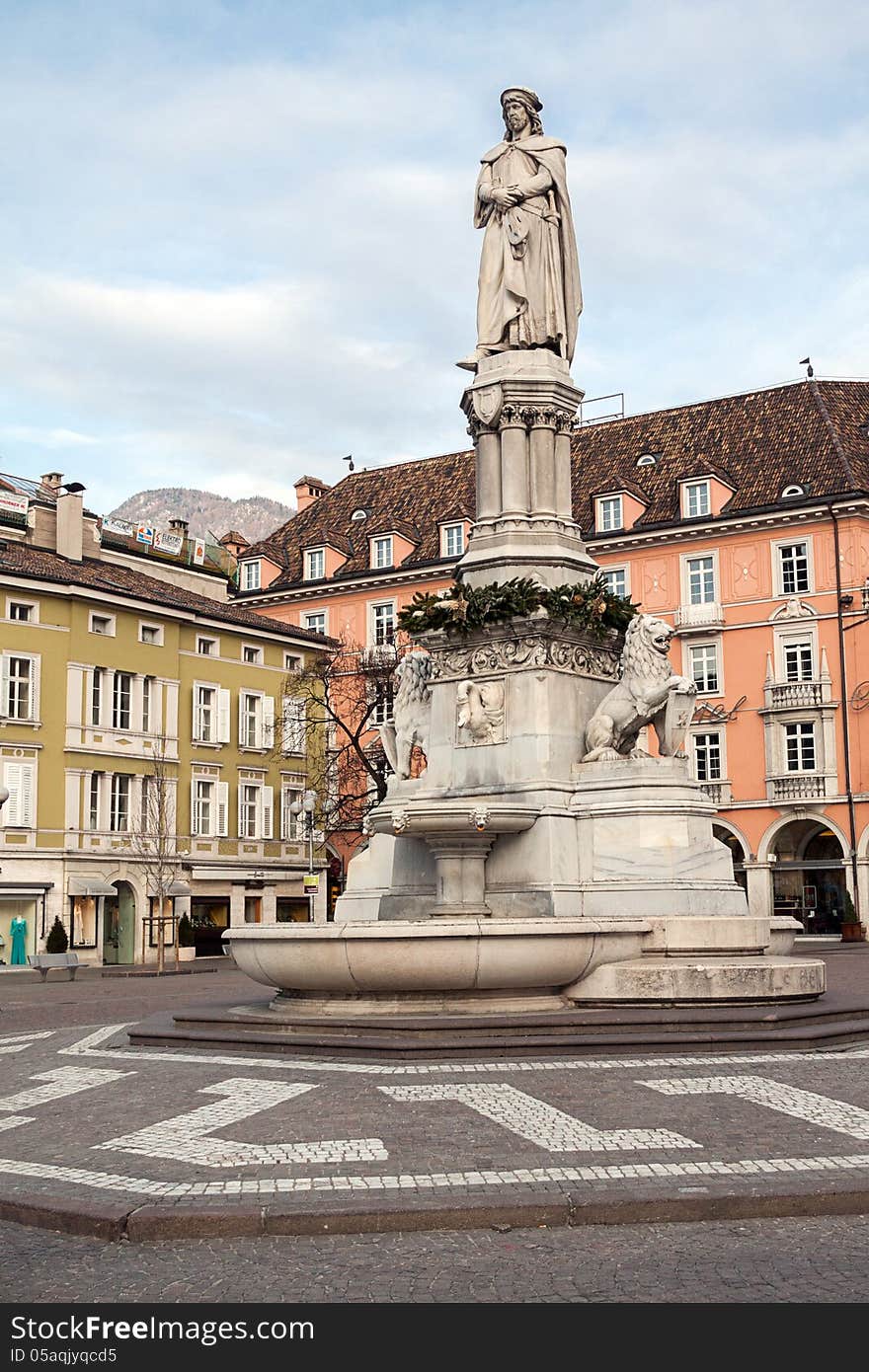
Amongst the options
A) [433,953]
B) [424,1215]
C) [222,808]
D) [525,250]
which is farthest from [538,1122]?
[222,808]

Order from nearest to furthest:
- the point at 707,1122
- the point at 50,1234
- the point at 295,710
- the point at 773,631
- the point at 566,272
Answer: the point at 50,1234 < the point at 707,1122 < the point at 566,272 < the point at 773,631 < the point at 295,710

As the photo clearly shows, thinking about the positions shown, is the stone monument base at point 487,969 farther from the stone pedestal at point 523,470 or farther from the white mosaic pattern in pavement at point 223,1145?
the stone pedestal at point 523,470

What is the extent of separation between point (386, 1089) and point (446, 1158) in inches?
97.8

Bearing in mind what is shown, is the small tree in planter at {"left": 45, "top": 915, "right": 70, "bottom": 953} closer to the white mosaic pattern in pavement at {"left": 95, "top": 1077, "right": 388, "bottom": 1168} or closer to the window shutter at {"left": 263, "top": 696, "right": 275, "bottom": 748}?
the window shutter at {"left": 263, "top": 696, "right": 275, "bottom": 748}

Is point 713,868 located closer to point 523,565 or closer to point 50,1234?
point 523,565

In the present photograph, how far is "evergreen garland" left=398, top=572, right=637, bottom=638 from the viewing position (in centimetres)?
1808

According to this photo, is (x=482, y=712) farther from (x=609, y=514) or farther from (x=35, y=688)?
(x=609, y=514)

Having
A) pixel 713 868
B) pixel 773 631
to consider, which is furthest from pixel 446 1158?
pixel 773 631

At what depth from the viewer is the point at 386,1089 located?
1083cm

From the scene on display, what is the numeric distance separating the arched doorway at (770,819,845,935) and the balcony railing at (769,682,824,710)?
428 cm

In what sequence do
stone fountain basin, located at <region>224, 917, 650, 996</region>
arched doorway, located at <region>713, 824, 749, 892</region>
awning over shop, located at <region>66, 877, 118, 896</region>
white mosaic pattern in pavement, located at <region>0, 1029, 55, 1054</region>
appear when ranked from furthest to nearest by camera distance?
arched doorway, located at <region>713, 824, 749, 892</region> < awning over shop, located at <region>66, 877, 118, 896</region> < white mosaic pattern in pavement, located at <region>0, 1029, 55, 1054</region> < stone fountain basin, located at <region>224, 917, 650, 996</region>

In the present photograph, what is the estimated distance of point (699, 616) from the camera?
5847 centimetres

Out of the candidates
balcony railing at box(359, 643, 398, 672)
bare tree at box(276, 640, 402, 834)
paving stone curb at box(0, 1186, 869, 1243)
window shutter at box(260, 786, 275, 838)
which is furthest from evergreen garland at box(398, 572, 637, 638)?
window shutter at box(260, 786, 275, 838)
